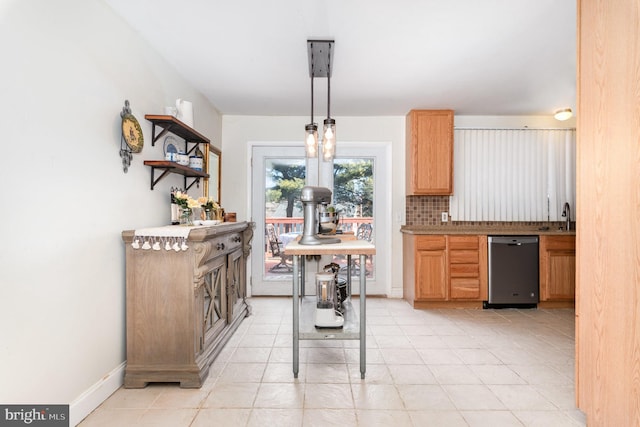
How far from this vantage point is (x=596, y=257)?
1.67m

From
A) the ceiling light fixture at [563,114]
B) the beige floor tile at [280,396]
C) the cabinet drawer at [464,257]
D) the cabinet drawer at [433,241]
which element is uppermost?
the ceiling light fixture at [563,114]

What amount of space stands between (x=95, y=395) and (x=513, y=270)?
158 inches

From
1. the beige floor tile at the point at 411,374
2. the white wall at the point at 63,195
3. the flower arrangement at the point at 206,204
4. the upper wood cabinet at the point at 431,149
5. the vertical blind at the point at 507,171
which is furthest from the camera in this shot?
the vertical blind at the point at 507,171

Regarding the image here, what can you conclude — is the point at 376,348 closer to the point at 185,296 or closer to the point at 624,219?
the point at 185,296

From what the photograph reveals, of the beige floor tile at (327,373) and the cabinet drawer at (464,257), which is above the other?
the cabinet drawer at (464,257)

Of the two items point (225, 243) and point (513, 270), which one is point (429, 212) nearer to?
point (513, 270)

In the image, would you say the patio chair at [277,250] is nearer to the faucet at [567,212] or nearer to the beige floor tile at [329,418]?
the beige floor tile at [329,418]

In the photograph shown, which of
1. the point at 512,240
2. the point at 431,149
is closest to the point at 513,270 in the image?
the point at 512,240

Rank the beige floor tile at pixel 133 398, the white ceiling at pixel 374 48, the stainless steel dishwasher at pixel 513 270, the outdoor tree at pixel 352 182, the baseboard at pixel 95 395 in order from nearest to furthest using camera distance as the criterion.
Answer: the baseboard at pixel 95 395
the beige floor tile at pixel 133 398
the white ceiling at pixel 374 48
the stainless steel dishwasher at pixel 513 270
the outdoor tree at pixel 352 182

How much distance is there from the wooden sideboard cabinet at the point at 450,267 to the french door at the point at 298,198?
626mm

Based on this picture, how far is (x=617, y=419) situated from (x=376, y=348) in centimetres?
156

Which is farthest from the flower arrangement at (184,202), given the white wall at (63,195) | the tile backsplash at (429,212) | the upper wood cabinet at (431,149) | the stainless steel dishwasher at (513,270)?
the stainless steel dishwasher at (513,270)

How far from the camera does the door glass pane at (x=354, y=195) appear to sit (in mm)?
4582

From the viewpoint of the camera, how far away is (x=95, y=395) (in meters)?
1.95
